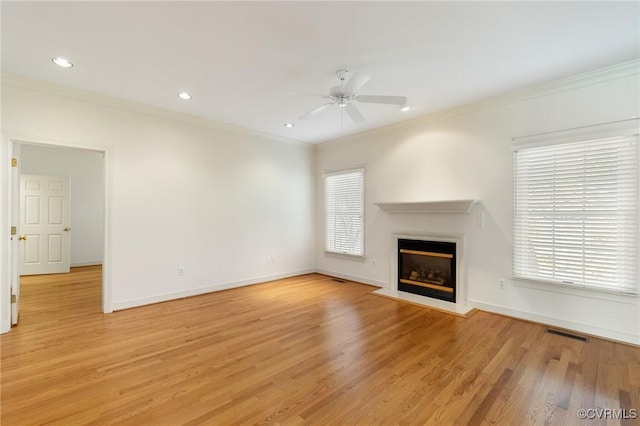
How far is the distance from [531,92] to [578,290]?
8.07 ft

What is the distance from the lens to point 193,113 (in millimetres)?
4496

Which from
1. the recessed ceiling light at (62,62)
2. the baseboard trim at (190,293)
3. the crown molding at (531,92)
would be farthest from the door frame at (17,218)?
the crown molding at (531,92)

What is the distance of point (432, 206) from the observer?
170 inches

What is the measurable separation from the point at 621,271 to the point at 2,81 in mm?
7151

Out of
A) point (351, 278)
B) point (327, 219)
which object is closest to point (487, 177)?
point (351, 278)

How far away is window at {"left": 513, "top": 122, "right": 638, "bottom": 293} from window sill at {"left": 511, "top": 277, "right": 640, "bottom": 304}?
4 centimetres

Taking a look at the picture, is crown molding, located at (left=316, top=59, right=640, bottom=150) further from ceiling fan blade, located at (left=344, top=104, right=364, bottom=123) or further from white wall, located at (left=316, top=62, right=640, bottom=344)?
ceiling fan blade, located at (left=344, top=104, right=364, bottom=123)

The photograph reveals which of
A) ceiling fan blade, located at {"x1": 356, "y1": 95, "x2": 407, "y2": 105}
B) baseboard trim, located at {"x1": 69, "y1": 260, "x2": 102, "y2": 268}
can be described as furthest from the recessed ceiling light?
baseboard trim, located at {"x1": 69, "y1": 260, "x2": 102, "y2": 268}

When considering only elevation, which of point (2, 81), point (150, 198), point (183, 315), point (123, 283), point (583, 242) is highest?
point (2, 81)

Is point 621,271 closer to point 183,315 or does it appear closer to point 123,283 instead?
point 183,315

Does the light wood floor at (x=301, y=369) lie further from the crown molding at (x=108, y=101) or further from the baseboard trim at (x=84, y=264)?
the baseboard trim at (x=84, y=264)

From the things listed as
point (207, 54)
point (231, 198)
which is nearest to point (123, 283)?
point (231, 198)

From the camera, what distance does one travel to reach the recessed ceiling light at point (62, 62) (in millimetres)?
2922

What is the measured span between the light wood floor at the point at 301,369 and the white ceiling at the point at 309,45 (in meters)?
2.72
